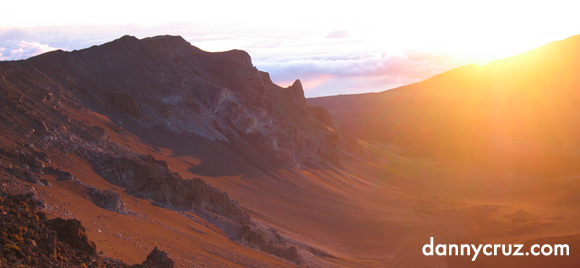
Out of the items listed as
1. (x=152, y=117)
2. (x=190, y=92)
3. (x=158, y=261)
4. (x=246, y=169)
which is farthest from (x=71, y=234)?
(x=190, y=92)

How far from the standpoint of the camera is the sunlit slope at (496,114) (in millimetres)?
117938

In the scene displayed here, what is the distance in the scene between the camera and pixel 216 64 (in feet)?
289

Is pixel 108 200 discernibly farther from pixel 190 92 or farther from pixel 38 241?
pixel 190 92

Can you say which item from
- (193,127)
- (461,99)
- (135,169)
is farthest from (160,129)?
(461,99)

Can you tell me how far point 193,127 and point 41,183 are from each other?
37.4 meters

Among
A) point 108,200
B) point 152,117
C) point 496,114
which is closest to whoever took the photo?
point 108,200

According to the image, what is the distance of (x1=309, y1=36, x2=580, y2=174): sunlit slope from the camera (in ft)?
387

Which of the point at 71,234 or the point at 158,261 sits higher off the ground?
the point at 71,234

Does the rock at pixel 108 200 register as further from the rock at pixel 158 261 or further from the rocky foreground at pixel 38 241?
the rocky foreground at pixel 38 241

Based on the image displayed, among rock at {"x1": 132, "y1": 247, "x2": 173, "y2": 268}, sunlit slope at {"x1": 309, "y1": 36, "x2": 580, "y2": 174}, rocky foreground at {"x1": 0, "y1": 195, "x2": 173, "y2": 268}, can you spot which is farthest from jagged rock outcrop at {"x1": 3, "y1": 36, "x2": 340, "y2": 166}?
sunlit slope at {"x1": 309, "y1": 36, "x2": 580, "y2": 174}

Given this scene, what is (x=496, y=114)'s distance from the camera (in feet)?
450

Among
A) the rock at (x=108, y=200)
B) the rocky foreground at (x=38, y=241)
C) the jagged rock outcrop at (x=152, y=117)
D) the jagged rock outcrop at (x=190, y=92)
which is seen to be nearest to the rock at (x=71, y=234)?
the rocky foreground at (x=38, y=241)

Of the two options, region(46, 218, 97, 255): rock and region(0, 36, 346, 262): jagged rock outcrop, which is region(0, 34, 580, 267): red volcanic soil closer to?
region(0, 36, 346, 262): jagged rock outcrop

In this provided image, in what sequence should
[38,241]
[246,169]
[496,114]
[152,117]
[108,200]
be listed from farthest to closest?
1. [496,114]
2. [246,169]
3. [152,117]
4. [108,200]
5. [38,241]
